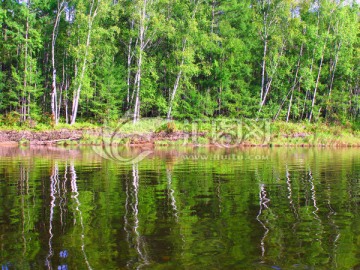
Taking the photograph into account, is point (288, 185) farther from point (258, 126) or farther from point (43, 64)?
point (43, 64)

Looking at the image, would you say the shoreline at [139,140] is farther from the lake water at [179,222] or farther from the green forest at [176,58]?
the lake water at [179,222]

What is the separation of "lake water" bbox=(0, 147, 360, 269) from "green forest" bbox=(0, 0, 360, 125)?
92.1 feet

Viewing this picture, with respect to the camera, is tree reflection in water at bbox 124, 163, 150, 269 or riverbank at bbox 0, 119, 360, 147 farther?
riverbank at bbox 0, 119, 360, 147

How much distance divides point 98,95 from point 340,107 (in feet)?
101

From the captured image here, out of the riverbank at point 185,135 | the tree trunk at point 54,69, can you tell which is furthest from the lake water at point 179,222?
the tree trunk at point 54,69

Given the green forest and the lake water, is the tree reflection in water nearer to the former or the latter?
the lake water

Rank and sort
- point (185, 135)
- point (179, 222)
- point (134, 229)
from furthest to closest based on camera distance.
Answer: point (185, 135) < point (179, 222) < point (134, 229)

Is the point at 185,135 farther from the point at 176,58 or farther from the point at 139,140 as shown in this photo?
the point at 176,58

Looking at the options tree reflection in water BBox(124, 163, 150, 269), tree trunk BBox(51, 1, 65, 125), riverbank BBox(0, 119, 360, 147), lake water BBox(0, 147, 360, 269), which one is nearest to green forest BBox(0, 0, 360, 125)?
tree trunk BBox(51, 1, 65, 125)

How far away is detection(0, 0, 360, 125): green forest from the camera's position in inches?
1543

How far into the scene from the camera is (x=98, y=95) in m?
44.8

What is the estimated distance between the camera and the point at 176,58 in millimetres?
42344

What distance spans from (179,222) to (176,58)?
36.4 m

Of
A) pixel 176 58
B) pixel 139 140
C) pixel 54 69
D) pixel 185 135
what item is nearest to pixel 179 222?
pixel 139 140
